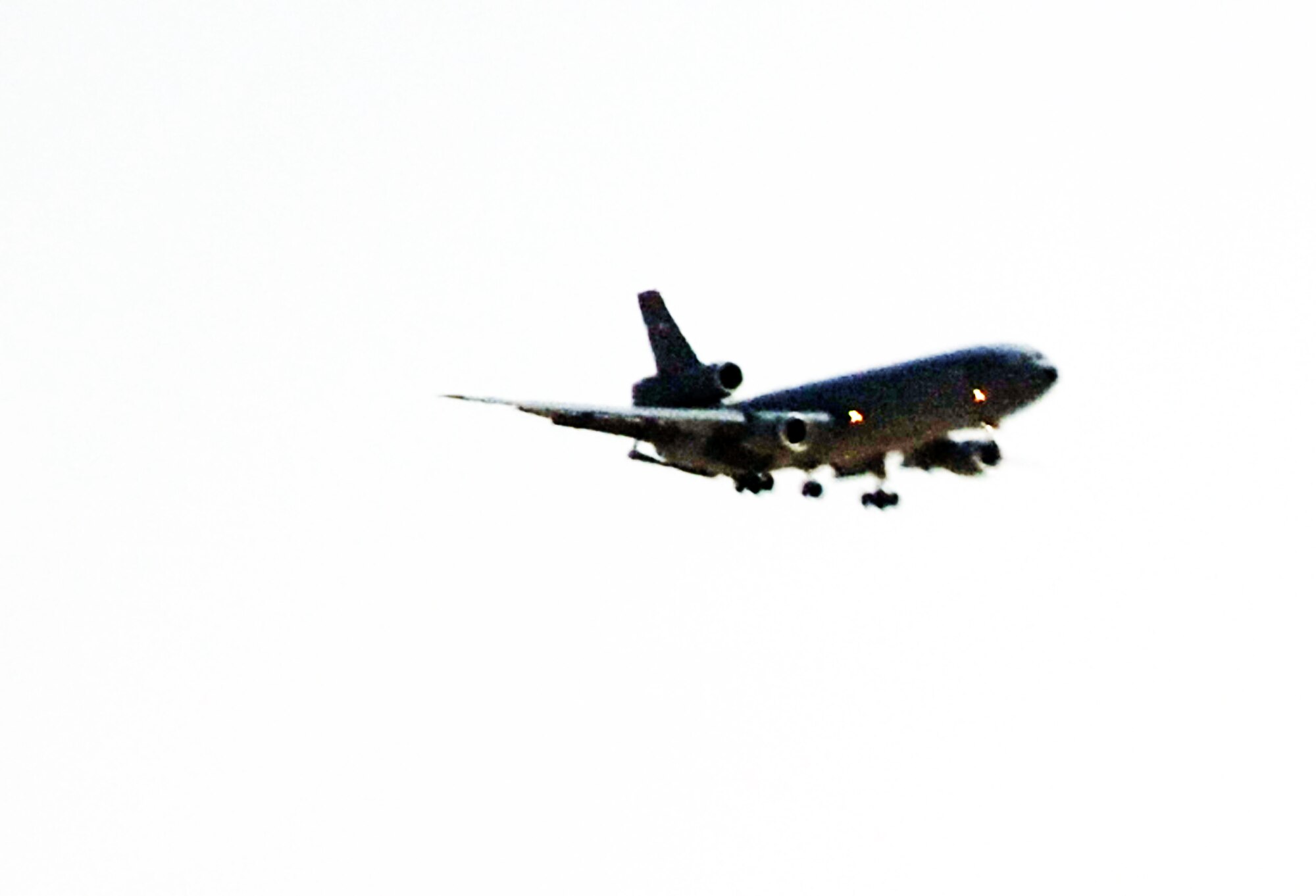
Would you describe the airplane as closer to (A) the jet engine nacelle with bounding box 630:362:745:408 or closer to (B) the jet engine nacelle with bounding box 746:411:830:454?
(B) the jet engine nacelle with bounding box 746:411:830:454

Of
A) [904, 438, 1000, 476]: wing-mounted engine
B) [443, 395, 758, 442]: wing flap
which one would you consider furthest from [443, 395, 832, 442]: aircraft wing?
[904, 438, 1000, 476]: wing-mounted engine

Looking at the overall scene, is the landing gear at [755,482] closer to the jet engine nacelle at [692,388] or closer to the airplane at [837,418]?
the airplane at [837,418]

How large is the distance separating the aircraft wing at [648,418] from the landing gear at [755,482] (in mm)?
1839

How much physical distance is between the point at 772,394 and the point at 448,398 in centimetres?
1445

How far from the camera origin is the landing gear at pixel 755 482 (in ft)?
331

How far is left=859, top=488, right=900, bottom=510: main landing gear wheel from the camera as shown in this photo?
4080 inches

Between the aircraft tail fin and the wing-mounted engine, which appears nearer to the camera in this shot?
the wing-mounted engine

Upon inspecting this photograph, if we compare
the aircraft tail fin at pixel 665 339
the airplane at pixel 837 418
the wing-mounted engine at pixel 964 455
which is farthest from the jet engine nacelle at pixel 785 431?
the aircraft tail fin at pixel 665 339

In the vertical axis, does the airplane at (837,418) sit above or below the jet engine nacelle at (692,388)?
below

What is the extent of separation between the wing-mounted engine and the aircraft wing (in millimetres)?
5210

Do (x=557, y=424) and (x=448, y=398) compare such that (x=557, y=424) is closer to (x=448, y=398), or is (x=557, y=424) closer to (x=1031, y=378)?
(x=448, y=398)

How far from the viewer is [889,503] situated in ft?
341

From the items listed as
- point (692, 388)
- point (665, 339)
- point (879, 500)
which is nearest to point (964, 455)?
point (879, 500)

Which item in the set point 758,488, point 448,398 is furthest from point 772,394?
point 448,398
